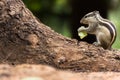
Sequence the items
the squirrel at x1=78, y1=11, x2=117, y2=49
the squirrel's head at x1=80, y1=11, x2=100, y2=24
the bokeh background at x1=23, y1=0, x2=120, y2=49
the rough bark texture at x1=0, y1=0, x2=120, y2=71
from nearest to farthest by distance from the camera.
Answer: the rough bark texture at x1=0, y1=0, x2=120, y2=71, the squirrel at x1=78, y1=11, x2=117, y2=49, the squirrel's head at x1=80, y1=11, x2=100, y2=24, the bokeh background at x1=23, y1=0, x2=120, y2=49

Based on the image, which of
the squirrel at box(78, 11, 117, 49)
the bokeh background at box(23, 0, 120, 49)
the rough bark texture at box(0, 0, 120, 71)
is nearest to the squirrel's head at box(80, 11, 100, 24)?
the squirrel at box(78, 11, 117, 49)

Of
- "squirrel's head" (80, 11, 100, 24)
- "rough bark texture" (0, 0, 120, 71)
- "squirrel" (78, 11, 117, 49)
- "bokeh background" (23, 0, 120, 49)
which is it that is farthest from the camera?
"bokeh background" (23, 0, 120, 49)

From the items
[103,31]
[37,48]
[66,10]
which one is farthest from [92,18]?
[66,10]

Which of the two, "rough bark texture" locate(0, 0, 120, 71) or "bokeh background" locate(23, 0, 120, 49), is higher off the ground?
"bokeh background" locate(23, 0, 120, 49)

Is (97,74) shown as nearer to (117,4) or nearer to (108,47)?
(108,47)

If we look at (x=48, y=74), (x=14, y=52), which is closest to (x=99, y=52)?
(x=14, y=52)

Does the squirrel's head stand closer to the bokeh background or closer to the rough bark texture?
the rough bark texture

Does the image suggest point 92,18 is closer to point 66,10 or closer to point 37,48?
point 37,48
